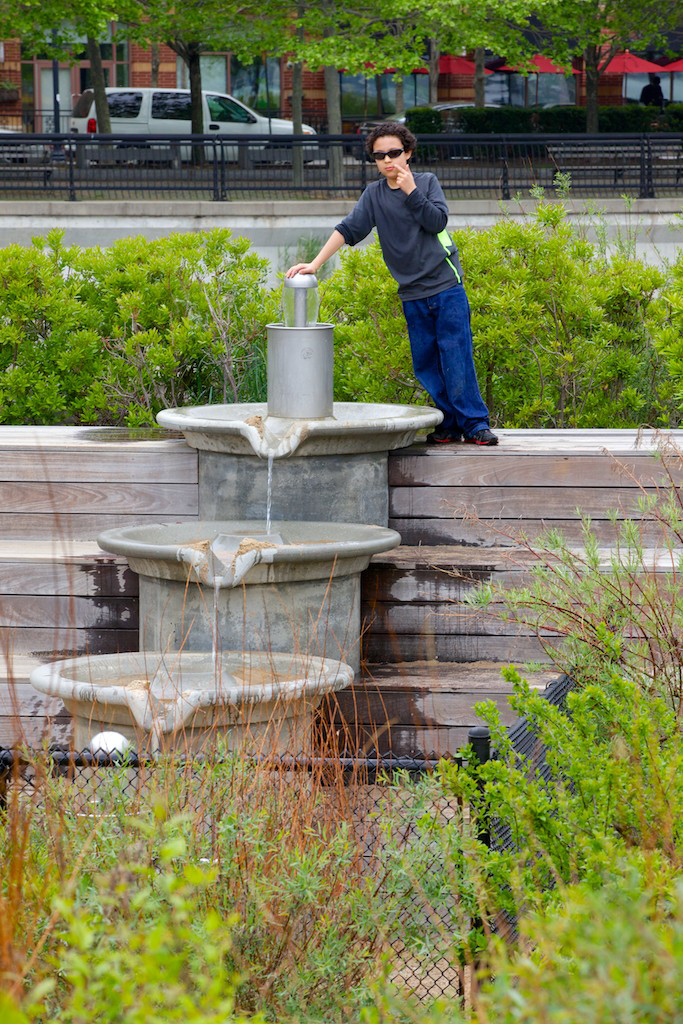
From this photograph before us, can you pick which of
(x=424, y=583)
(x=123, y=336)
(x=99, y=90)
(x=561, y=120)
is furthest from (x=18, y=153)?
(x=424, y=583)

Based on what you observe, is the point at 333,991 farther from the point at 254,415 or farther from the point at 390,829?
the point at 254,415

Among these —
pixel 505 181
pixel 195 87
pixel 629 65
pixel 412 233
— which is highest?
pixel 629 65

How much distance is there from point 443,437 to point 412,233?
96 cm

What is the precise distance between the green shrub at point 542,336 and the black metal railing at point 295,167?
1301cm

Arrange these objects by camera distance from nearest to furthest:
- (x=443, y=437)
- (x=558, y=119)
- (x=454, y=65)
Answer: (x=443, y=437) < (x=558, y=119) < (x=454, y=65)

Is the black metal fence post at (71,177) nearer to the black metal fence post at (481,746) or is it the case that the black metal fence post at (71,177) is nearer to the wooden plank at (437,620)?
the wooden plank at (437,620)

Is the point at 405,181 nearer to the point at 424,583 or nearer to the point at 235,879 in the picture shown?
the point at 424,583

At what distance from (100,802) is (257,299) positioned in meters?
4.46

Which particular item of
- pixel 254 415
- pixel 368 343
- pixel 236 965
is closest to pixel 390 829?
pixel 236 965

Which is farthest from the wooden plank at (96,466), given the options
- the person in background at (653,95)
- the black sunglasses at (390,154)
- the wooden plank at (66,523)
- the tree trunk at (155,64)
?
the person in background at (653,95)

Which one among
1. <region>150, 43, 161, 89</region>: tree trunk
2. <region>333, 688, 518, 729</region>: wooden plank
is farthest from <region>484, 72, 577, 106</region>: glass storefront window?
<region>333, 688, 518, 729</region>: wooden plank

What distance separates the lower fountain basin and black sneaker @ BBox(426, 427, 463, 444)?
1.78 metres

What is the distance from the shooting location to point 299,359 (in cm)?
565

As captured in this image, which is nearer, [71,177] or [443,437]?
[443,437]
